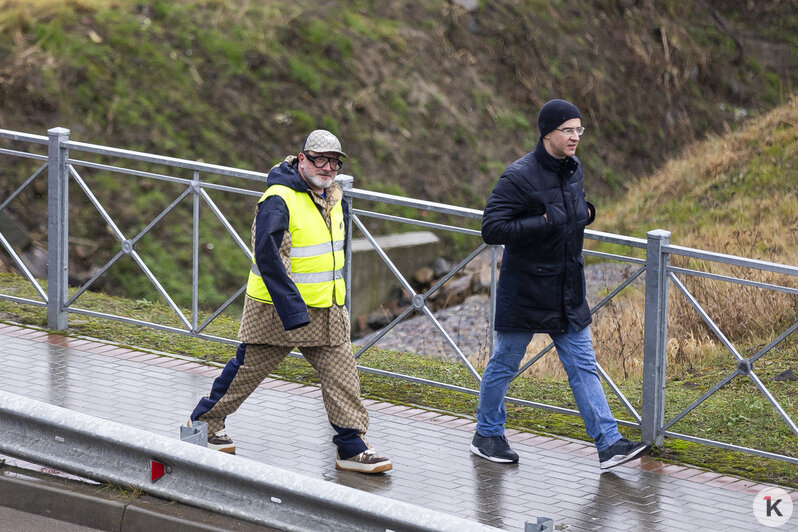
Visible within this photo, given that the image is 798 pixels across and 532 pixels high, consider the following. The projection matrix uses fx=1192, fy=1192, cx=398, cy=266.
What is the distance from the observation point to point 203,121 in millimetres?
17922

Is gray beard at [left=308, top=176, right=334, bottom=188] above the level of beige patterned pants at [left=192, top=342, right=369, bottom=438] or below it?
above

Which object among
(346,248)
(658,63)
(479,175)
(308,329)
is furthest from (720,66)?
(308,329)

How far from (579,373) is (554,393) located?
59.4 inches

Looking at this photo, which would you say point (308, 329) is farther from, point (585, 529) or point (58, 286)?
point (58, 286)

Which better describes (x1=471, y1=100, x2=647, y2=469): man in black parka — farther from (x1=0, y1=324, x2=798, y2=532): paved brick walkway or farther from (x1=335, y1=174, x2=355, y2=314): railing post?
(x1=335, y1=174, x2=355, y2=314): railing post

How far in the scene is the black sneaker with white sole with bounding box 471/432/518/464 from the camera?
21.6 ft

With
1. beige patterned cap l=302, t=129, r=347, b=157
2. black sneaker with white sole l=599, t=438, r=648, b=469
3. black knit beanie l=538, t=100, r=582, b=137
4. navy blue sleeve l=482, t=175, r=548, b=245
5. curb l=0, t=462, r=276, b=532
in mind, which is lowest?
curb l=0, t=462, r=276, b=532

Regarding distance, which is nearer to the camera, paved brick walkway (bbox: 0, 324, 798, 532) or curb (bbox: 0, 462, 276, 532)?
curb (bbox: 0, 462, 276, 532)

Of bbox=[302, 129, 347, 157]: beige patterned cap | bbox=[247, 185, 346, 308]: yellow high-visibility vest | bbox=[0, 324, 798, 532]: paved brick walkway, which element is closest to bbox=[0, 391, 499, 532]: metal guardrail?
bbox=[0, 324, 798, 532]: paved brick walkway

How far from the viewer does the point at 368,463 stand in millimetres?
6316

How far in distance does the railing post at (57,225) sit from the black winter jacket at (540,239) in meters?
→ 3.62

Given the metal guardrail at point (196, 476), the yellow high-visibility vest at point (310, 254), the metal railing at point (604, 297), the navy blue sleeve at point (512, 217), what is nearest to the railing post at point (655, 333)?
the metal railing at point (604, 297)

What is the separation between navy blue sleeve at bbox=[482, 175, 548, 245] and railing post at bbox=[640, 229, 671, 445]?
827 mm

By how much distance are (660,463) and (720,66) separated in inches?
831
